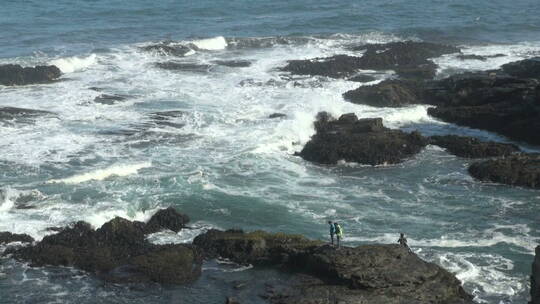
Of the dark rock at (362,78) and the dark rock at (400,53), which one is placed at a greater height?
the dark rock at (400,53)

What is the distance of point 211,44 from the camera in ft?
219

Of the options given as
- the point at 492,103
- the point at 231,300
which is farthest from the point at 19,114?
the point at 492,103

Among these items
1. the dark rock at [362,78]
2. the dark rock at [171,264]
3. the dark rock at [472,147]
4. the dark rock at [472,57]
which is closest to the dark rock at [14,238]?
the dark rock at [171,264]

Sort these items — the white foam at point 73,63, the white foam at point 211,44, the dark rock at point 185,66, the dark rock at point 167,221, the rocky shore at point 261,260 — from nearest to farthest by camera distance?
1. the rocky shore at point 261,260
2. the dark rock at point 167,221
3. the dark rock at point 185,66
4. the white foam at point 73,63
5. the white foam at point 211,44

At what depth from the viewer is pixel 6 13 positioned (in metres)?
81.8

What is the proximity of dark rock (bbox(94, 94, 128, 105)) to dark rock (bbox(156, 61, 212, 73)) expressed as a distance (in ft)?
30.6

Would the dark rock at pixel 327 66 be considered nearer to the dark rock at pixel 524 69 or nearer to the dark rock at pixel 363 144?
the dark rock at pixel 524 69

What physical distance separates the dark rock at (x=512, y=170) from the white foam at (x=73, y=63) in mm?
32780

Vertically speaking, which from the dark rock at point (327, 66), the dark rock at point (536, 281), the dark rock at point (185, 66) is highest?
the dark rock at point (536, 281)

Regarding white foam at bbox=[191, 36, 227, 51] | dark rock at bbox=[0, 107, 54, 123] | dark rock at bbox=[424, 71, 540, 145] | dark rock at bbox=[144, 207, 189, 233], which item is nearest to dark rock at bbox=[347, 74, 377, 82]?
dark rock at bbox=[424, 71, 540, 145]

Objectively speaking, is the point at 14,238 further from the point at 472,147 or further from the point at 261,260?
the point at 472,147

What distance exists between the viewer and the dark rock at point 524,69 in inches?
1886

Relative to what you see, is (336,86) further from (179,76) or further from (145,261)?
(145,261)

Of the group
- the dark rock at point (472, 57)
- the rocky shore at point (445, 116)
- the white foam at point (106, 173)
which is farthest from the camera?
the dark rock at point (472, 57)
